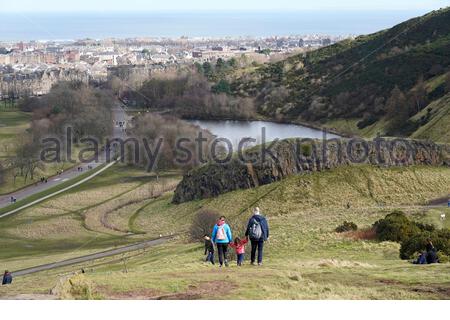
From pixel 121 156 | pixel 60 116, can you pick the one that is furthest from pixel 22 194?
pixel 60 116

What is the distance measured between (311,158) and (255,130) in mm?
57564

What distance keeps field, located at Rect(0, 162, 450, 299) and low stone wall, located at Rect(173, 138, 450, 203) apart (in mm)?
1044

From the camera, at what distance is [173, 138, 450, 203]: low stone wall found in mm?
48406

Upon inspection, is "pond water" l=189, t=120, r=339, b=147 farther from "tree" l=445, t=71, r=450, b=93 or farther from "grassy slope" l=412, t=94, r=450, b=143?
"grassy slope" l=412, t=94, r=450, b=143

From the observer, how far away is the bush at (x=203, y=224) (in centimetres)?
3583

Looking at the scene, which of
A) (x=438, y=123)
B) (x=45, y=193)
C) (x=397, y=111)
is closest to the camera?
(x=45, y=193)

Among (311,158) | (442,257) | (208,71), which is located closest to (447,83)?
(311,158)

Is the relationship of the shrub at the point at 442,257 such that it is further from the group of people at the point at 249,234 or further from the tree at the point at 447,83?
the tree at the point at 447,83

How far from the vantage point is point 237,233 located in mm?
31359

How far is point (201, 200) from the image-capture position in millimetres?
50531

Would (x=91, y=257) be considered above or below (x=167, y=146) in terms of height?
below

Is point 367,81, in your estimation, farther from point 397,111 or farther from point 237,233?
point 237,233
